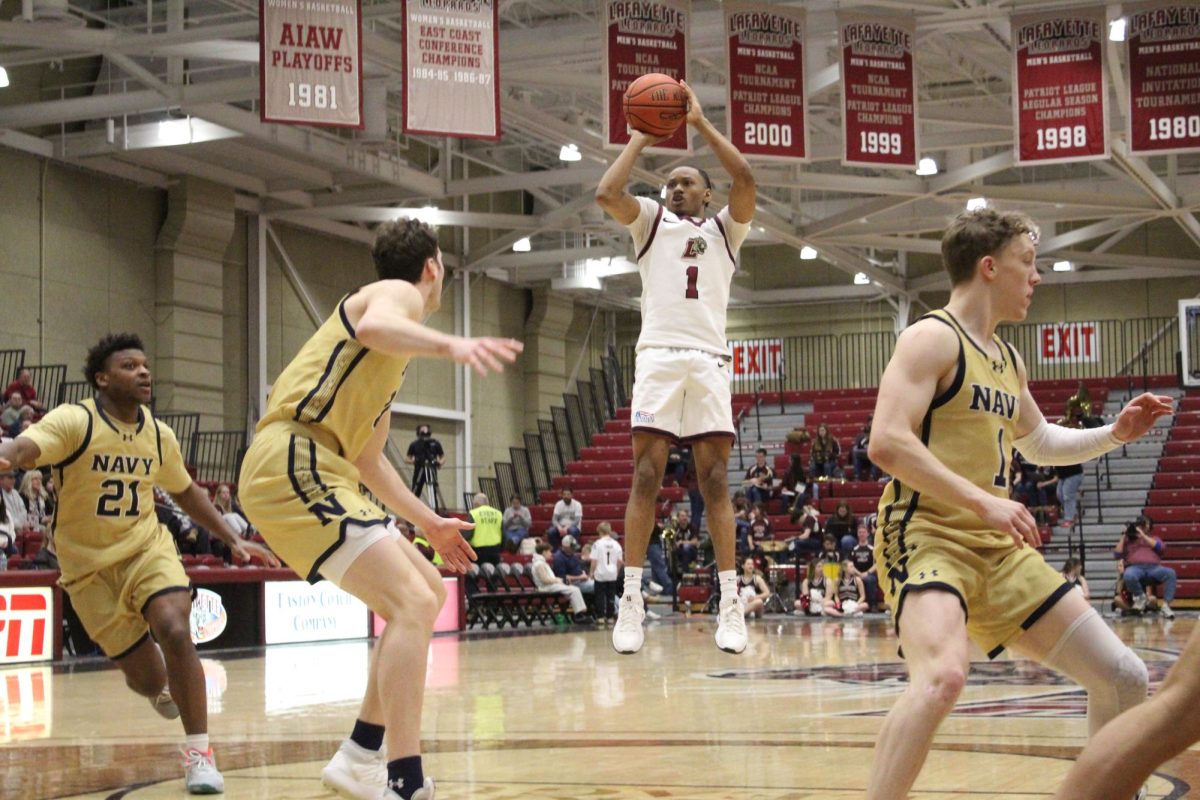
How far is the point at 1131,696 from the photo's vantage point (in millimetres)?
4508

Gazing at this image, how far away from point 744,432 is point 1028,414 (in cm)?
2967

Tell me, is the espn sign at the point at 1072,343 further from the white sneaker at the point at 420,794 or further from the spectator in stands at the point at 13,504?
the white sneaker at the point at 420,794

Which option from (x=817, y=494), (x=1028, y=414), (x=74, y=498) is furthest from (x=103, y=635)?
(x=817, y=494)

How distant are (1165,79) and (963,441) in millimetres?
13295

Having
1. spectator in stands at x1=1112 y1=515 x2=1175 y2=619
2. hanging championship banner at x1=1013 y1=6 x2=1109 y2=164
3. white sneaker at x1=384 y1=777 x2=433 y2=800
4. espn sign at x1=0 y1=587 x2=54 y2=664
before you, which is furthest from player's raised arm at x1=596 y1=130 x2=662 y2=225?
spectator in stands at x1=1112 y1=515 x2=1175 y2=619

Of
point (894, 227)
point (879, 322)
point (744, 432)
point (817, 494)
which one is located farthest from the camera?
point (879, 322)

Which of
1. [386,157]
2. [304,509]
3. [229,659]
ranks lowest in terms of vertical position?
[229,659]

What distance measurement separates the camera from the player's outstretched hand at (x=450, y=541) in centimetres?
581

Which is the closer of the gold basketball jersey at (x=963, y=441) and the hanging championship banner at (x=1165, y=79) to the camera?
the gold basketball jersey at (x=963, y=441)

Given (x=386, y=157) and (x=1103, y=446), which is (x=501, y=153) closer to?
(x=386, y=157)

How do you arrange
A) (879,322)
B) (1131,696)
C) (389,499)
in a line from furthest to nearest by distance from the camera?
(879,322) → (389,499) → (1131,696)

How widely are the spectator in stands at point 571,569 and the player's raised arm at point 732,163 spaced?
16.5 m

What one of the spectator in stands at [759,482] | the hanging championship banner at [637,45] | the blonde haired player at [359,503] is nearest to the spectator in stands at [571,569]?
the spectator in stands at [759,482]

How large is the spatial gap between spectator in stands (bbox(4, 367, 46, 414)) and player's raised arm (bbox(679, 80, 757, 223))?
14817 mm
